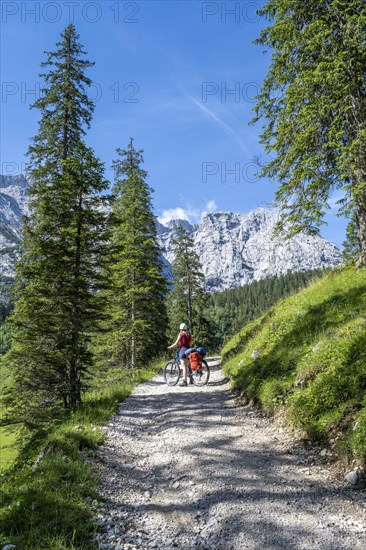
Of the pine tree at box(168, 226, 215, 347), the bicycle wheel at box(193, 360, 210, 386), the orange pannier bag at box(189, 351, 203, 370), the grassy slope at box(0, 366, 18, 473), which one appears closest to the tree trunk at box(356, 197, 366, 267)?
the orange pannier bag at box(189, 351, 203, 370)

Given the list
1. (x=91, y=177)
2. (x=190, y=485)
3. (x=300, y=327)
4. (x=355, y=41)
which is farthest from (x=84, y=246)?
(x=355, y=41)

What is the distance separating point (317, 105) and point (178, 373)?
449 inches

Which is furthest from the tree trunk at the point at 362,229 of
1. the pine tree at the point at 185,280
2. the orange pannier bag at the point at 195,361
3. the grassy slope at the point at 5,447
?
the pine tree at the point at 185,280

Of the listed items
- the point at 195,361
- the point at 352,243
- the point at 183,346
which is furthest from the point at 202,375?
the point at 352,243

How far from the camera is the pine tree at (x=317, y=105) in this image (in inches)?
431

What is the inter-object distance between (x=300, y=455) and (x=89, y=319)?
365 inches

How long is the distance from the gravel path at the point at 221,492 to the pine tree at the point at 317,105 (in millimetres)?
8148

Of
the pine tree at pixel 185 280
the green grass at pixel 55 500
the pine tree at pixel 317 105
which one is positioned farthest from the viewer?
the pine tree at pixel 185 280

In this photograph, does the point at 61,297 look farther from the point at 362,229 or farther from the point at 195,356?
the point at 362,229

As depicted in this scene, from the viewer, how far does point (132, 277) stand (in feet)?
73.7

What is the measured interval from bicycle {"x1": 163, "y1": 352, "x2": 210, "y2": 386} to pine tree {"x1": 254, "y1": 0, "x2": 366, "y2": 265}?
6.66 metres

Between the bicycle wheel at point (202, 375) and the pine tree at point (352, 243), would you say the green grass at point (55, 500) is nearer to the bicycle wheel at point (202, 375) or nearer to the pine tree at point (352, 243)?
the bicycle wheel at point (202, 375)

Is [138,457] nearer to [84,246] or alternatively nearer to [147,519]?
[147,519]

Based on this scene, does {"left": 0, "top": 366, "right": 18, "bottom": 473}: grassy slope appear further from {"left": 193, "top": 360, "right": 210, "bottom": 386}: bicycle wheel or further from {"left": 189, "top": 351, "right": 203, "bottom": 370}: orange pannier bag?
{"left": 193, "top": 360, "right": 210, "bottom": 386}: bicycle wheel
